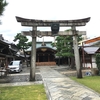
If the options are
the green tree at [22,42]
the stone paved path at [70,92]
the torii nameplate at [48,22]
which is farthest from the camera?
the green tree at [22,42]

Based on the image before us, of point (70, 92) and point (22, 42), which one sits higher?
point (22, 42)

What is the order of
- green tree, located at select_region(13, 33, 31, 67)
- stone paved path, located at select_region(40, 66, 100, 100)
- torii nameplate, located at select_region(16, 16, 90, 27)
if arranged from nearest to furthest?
stone paved path, located at select_region(40, 66, 100, 100) < torii nameplate, located at select_region(16, 16, 90, 27) < green tree, located at select_region(13, 33, 31, 67)

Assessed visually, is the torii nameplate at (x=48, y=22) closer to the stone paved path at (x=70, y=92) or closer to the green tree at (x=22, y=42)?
the stone paved path at (x=70, y=92)

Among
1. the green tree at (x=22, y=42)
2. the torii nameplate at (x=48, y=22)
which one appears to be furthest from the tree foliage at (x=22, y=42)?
the torii nameplate at (x=48, y=22)

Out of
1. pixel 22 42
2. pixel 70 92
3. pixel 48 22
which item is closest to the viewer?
pixel 70 92

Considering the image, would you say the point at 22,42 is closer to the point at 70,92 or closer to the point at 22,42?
the point at 22,42

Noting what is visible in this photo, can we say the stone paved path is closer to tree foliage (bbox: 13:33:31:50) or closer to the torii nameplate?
the torii nameplate

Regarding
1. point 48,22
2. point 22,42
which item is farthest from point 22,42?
point 48,22

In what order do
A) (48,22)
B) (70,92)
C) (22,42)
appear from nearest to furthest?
A: (70,92) → (48,22) → (22,42)

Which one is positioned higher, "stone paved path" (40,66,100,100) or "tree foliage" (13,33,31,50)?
"tree foliage" (13,33,31,50)

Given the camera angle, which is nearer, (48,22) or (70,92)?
(70,92)

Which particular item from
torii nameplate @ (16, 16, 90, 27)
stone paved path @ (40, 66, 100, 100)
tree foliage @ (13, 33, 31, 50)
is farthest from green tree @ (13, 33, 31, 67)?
stone paved path @ (40, 66, 100, 100)

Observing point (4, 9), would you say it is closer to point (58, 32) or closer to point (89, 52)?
point (58, 32)

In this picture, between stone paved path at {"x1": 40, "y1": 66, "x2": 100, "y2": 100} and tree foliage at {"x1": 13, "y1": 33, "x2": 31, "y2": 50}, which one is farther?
tree foliage at {"x1": 13, "y1": 33, "x2": 31, "y2": 50}
